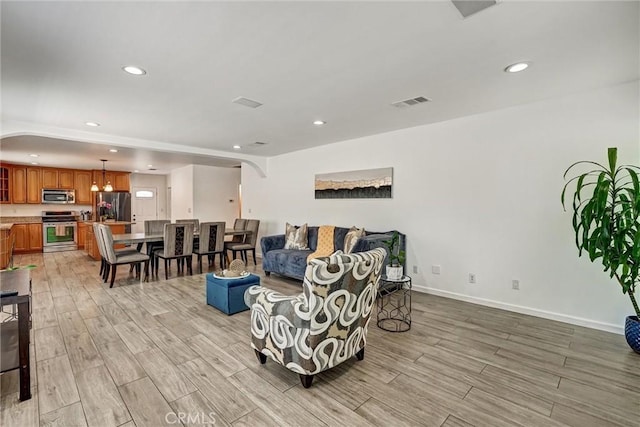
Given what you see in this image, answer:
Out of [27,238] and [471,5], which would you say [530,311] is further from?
[27,238]

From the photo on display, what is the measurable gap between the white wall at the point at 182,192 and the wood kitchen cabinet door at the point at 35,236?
333 centimetres

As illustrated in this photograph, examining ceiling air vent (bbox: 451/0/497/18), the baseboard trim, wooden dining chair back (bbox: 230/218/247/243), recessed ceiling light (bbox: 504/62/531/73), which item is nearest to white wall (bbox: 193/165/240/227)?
wooden dining chair back (bbox: 230/218/247/243)

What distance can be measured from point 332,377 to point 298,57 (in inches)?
99.9

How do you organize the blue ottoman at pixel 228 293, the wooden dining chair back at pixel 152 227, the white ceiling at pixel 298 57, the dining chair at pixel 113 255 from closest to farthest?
1. the white ceiling at pixel 298 57
2. the blue ottoman at pixel 228 293
3. the dining chair at pixel 113 255
4. the wooden dining chair back at pixel 152 227

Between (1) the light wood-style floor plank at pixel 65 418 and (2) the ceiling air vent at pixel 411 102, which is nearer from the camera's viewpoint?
(1) the light wood-style floor plank at pixel 65 418

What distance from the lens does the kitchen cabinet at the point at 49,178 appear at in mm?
8383

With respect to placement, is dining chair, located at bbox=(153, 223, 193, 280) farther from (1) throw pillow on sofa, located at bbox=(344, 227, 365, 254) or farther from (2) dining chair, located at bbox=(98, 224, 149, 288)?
(1) throw pillow on sofa, located at bbox=(344, 227, 365, 254)

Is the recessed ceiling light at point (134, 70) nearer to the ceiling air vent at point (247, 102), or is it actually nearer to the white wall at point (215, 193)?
the ceiling air vent at point (247, 102)

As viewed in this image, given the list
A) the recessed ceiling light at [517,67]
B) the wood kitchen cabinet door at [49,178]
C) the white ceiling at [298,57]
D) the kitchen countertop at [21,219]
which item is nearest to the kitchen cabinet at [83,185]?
the wood kitchen cabinet door at [49,178]

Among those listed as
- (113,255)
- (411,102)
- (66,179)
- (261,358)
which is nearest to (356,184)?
(411,102)

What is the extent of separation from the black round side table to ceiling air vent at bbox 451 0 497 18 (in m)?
2.36

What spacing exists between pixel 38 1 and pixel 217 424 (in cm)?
270

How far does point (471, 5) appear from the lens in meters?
1.76

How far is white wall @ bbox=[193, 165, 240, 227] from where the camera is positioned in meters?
8.59
